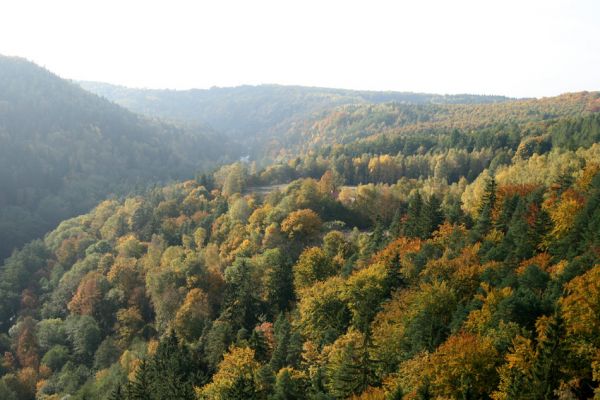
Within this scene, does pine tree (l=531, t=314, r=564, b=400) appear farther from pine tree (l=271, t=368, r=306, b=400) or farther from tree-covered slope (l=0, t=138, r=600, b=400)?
pine tree (l=271, t=368, r=306, b=400)

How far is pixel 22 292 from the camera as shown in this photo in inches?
5030

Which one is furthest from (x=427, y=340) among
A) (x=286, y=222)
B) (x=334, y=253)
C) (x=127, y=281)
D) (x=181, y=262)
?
(x=127, y=281)

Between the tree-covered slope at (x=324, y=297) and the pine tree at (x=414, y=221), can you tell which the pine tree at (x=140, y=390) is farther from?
the pine tree at (x=414, y=221)

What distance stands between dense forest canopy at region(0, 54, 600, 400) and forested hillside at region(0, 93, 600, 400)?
27 centimetres

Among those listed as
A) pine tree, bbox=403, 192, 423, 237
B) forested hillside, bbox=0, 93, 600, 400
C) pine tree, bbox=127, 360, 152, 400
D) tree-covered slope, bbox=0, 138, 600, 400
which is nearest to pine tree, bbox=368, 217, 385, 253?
tree-covered slope, bbox=0, 138, 600, 400

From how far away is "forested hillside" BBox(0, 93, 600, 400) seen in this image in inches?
1649

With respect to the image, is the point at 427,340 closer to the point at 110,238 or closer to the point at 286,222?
the point at 286,222

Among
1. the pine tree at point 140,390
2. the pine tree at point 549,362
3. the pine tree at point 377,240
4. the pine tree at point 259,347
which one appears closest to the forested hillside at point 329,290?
the pine tree at point 549,362

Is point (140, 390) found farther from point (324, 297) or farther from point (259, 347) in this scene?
point (324, 297)

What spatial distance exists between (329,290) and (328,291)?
18cm

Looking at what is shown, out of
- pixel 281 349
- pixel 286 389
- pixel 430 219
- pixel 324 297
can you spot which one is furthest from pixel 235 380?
pixel 430 219

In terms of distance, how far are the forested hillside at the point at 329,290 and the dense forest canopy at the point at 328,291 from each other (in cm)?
27

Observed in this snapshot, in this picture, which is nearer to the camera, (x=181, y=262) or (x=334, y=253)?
(x=334, y=253)

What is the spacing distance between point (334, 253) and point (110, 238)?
75.4m
